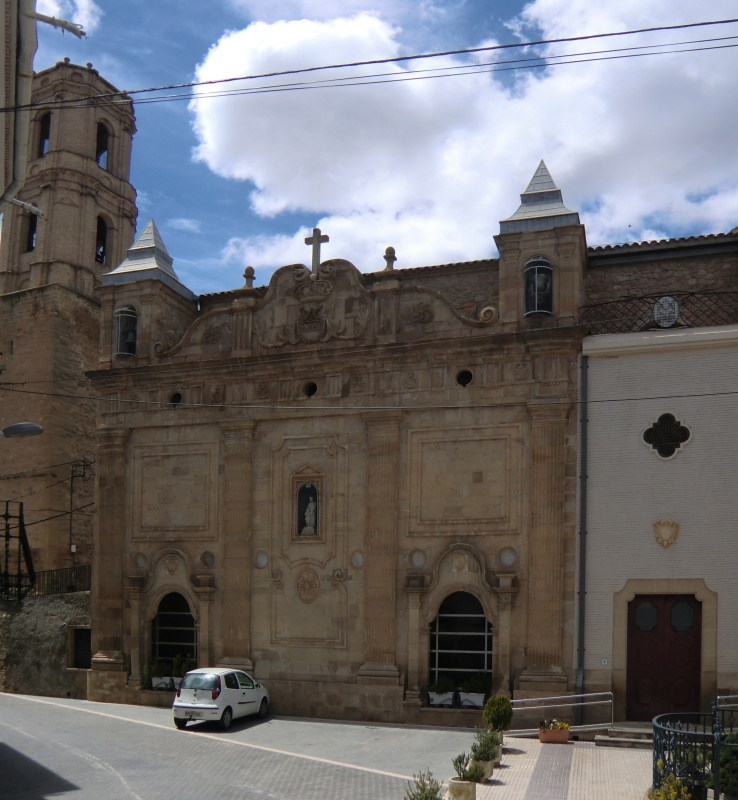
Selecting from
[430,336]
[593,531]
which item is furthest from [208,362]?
[593,531]

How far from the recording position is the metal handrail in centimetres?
2113

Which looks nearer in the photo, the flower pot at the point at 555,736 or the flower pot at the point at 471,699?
the flower pot at the point at 555,736

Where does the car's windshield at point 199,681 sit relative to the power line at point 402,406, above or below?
below

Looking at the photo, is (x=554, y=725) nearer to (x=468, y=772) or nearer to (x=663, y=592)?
(x=663, y=592)

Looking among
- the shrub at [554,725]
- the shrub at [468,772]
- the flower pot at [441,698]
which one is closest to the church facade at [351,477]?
the flower pot at [441,698]

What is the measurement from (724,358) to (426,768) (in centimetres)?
1103

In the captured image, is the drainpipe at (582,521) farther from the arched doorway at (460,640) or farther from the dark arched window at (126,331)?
the dark arched window at (126,331)

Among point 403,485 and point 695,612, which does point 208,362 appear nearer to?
point 403,485

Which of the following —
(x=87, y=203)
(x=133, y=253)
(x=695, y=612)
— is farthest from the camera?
(x=87, y=203)

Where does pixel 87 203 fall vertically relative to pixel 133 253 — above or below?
above

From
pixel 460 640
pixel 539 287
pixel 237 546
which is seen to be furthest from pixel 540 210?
pixel 237 546

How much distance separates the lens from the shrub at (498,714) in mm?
19406

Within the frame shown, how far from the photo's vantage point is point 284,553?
82.7 feet

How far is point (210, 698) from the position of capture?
2144 centimetres
